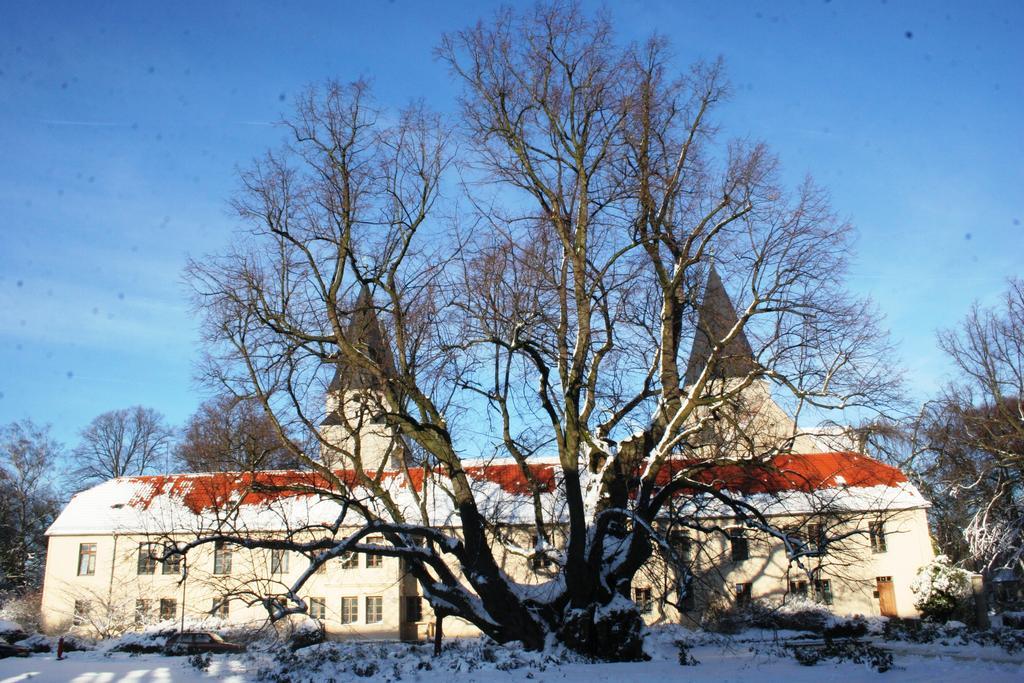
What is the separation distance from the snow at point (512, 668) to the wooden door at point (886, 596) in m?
15.0

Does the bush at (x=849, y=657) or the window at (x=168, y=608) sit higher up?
the window at (x=168, y=608)

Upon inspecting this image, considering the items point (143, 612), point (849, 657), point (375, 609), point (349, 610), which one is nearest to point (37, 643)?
point (143, 612)

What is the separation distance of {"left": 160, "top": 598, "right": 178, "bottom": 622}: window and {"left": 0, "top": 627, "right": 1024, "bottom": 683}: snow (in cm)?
1584

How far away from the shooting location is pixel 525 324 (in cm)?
1709

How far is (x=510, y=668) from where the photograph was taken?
14656mm

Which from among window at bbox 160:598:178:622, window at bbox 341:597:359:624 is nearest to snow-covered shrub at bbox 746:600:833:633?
window at bbox 341:597:359:624

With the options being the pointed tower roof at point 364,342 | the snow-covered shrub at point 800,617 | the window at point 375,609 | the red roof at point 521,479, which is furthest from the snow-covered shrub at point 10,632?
the snow-covered shrub at point 800,617

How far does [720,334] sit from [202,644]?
2007 centimetres

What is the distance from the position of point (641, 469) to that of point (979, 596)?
732 inches

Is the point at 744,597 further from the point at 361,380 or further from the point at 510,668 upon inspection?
the point at 361,380

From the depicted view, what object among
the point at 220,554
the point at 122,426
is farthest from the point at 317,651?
the point at 122,426

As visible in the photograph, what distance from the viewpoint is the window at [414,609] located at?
116 ft

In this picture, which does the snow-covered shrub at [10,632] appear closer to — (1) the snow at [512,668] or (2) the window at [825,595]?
(1) the snow at [512,668]

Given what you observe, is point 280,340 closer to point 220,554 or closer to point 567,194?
point 567,194
